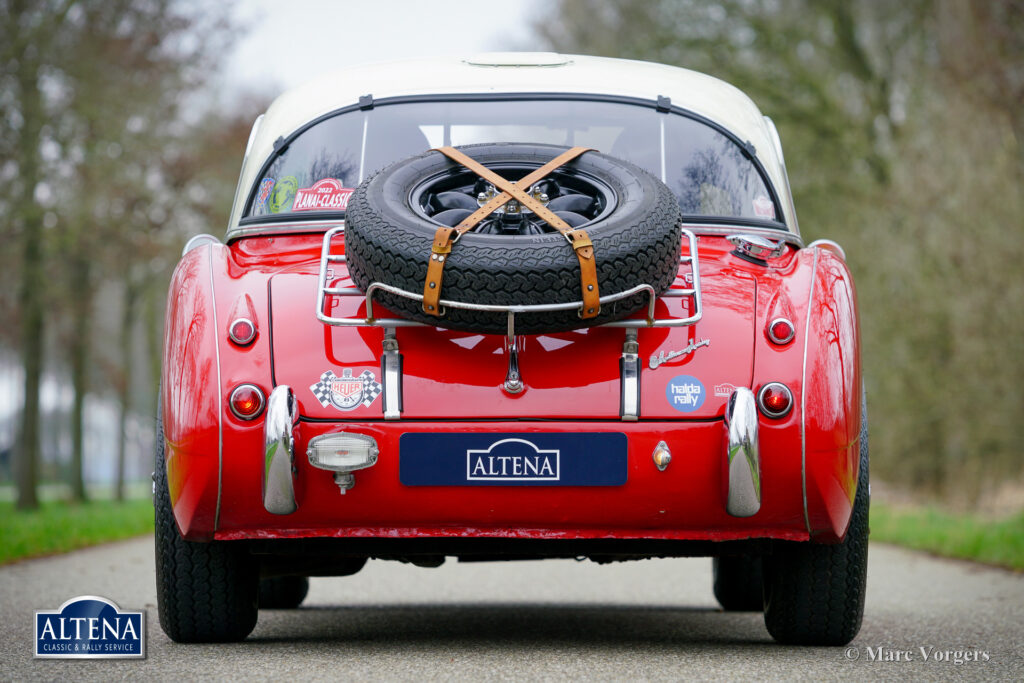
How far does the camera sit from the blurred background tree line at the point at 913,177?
13.0 metres

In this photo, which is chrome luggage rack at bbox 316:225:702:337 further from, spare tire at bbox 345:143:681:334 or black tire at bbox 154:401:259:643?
black tire at bbox 154:401:259:643

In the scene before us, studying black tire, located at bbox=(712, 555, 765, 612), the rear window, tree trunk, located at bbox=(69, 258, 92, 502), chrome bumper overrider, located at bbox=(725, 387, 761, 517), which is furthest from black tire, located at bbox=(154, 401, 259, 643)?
tree trunk, located at bbox=(69, 258, 92, 502)

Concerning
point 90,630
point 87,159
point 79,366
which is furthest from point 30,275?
point 90,630

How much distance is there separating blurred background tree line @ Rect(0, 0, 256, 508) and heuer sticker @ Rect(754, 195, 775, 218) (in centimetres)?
1190

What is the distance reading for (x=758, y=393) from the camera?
3.60 m

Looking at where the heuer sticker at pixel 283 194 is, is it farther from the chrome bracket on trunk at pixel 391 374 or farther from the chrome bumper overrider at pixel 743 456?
the chrome bumper overrider at pixel 743 456

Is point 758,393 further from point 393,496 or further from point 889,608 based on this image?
point 889,608

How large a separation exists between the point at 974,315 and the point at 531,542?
10290mm

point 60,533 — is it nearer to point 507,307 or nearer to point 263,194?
point 263,194

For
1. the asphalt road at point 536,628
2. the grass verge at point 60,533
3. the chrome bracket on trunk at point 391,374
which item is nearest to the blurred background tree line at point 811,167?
the grass verge at point 60,533

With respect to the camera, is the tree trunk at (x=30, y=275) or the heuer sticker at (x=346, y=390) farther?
the tree trunk at (x=30, y=275)

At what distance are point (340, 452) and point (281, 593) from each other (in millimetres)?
2599

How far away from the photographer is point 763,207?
4.51 metres

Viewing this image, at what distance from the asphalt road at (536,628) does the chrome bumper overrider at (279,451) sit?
0.46 m
